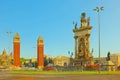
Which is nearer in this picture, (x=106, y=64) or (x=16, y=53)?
(x=106, y=64)

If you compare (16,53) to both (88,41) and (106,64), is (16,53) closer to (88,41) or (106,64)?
(88,41)

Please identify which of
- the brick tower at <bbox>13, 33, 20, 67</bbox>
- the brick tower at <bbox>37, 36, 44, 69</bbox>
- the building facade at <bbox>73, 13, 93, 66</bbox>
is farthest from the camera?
the brick tower at <bbox>37, 36, 44, 69</bbox>

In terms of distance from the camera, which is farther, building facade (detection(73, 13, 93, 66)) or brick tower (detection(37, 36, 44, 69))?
brick tower (detection(37, 36, 44, 69))

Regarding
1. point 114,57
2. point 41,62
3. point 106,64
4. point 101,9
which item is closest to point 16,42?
point 41,62

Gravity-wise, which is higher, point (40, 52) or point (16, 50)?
point (16, 50)

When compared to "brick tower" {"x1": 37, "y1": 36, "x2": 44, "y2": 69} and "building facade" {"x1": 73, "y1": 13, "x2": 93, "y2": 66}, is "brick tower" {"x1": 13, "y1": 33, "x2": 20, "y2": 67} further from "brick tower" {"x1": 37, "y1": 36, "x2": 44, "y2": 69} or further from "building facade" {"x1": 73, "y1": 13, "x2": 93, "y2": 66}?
"building facade" {"x1": 73, "y1": 13, "x2": 93, "y2": 66}

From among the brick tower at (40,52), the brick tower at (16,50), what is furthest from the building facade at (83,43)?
the brick tower at (16,50)

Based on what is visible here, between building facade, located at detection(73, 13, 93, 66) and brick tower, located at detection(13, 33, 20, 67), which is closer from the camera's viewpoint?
building facade, located at detection(73, 13, 93, 66)

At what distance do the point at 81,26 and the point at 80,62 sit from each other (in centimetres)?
1258

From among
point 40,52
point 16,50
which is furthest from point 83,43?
point 16,50

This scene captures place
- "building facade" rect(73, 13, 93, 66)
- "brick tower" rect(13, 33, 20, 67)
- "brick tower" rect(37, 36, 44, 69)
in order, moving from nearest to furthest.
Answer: "building facade" rect(73, 13, 93, 66), "brick tower" rect(13, 33, 20, 67), "brick tower" rect(37, 36, 44, 69)

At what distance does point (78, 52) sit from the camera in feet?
305

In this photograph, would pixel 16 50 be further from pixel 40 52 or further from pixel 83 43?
pixel 83 43

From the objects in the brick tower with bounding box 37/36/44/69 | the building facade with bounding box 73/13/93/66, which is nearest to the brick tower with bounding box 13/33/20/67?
the brick tower with bounding box 37/36/44/69
